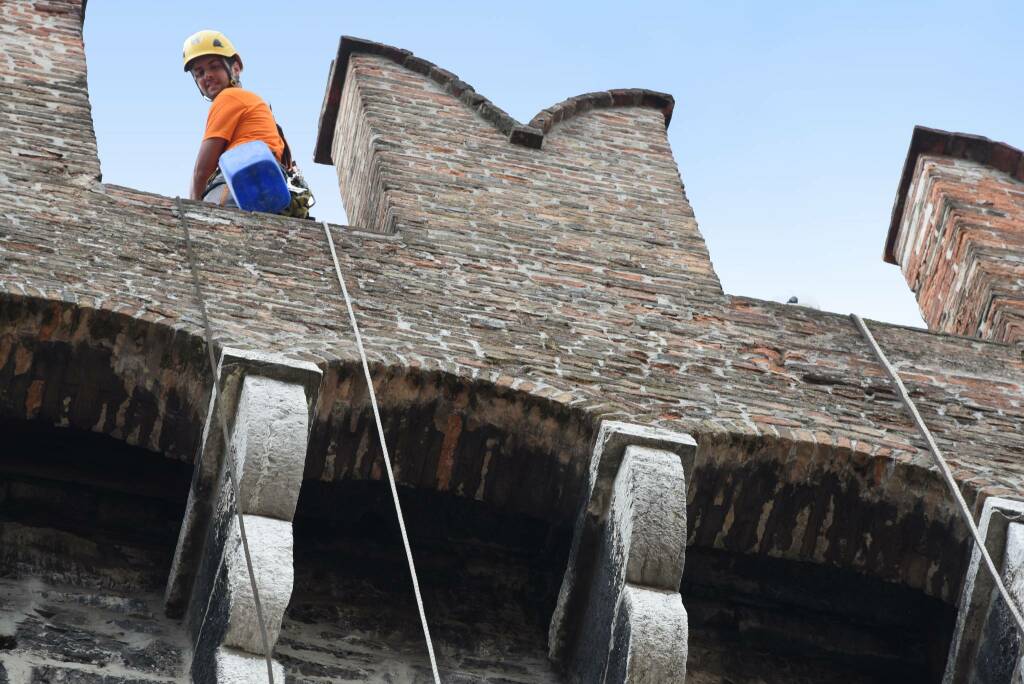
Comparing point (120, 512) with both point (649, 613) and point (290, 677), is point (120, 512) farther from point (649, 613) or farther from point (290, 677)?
point (649, 613)

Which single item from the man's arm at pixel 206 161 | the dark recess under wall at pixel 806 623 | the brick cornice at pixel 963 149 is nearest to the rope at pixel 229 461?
the man's arm at pixel 206 161

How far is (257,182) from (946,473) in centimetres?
289

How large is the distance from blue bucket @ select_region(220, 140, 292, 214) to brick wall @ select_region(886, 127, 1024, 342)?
2.77 meters

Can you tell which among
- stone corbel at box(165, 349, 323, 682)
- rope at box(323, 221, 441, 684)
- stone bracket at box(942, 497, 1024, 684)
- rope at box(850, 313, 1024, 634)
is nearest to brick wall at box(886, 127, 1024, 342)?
rope at box(850, 313, 1024, 634)

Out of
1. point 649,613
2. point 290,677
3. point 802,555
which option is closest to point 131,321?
point 290,677

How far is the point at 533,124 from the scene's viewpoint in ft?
27.7

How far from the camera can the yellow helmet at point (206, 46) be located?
8.08 m

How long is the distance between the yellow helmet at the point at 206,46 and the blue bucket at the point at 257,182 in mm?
846

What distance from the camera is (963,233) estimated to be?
8344 mm

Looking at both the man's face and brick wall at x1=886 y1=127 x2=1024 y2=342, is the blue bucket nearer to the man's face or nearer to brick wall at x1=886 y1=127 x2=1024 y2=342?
the man's face

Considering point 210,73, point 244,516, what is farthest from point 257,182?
point 244,516

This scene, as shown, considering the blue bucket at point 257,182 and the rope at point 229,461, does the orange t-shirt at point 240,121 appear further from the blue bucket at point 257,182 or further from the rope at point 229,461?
the rope at point 229,461

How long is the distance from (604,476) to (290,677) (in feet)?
3.63

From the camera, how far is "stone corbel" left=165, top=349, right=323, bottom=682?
4.94 meters
